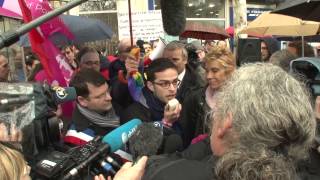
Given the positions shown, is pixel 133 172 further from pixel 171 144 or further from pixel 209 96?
pixel 209 96

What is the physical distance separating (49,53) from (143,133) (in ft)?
4.65

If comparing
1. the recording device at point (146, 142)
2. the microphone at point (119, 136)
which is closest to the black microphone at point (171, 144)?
the recording device at point (146, 142)

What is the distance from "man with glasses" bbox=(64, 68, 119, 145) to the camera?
2340 mm

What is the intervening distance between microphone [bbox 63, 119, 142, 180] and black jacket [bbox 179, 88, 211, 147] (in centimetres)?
129

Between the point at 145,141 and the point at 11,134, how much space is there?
0.47 meters

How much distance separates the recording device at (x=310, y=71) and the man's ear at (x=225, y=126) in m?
0.62

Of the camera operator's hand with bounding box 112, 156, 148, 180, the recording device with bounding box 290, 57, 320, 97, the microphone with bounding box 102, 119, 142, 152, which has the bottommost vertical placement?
the microphone with bounding box 102, 119, 142, 152

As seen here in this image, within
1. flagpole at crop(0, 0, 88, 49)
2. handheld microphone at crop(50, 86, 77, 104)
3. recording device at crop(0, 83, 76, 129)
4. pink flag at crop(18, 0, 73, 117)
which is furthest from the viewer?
pink flag at crop(18, 0, 73, 117)

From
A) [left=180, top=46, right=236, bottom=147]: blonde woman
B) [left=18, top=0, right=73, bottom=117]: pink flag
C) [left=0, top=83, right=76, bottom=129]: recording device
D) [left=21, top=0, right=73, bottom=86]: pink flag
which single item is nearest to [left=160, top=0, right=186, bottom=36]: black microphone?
[left=0, top=83, right=76, bottom=129]: recording device

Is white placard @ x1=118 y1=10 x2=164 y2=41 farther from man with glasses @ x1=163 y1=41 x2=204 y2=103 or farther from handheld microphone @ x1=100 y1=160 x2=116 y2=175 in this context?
handheld microphone @ x1=100 y1=160 x2=116 y2=175

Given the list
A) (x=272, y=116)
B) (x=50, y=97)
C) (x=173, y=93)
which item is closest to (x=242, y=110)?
(x=272, y=116)

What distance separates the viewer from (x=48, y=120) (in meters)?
1.84

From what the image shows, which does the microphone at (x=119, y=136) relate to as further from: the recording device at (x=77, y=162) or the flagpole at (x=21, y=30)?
the flagpole at (x=21, y=30)

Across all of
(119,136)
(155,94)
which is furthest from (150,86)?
(119,136)
